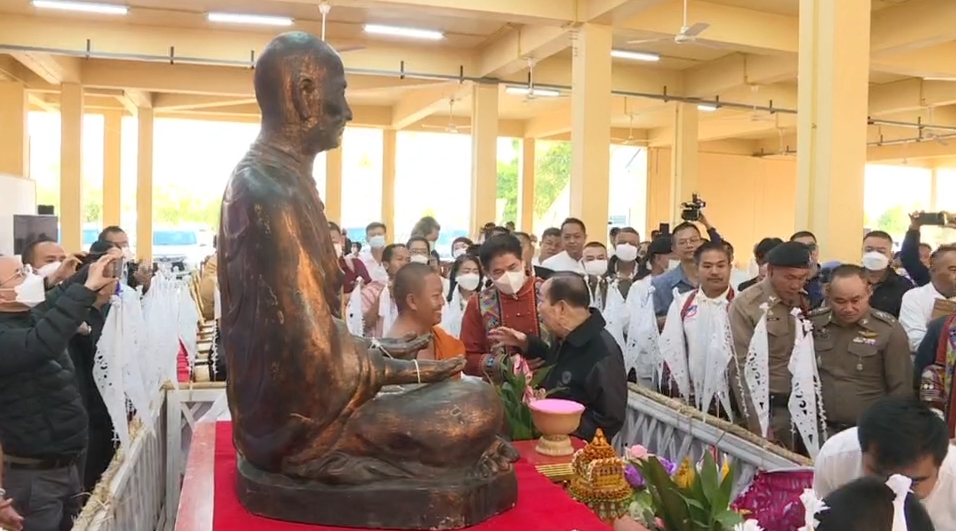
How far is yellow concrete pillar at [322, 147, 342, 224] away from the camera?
579 inches

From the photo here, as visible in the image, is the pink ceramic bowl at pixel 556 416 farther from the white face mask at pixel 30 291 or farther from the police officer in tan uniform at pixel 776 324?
the white face mask at pixel 30 291

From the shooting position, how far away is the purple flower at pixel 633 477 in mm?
2377

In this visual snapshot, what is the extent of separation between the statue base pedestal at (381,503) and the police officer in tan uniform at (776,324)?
1.80 m

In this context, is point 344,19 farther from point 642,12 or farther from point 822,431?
point 822,431

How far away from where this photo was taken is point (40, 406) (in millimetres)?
2816

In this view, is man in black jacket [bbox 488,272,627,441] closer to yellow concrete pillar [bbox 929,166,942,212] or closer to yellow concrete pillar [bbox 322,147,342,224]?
yellow concrete pillar [bbox 322,147,342,224]

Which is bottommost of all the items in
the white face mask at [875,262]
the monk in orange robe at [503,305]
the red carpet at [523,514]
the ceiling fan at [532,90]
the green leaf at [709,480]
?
the red carpet at [523,514]

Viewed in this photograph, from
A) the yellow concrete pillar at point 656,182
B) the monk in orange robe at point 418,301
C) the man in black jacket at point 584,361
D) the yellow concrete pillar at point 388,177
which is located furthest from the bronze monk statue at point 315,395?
the yellow concrete pillar at point 656,182

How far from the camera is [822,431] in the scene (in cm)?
325

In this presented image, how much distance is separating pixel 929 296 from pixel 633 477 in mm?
2865

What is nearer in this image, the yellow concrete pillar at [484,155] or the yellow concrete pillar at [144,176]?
the yellow concrete pillar at [484,155]

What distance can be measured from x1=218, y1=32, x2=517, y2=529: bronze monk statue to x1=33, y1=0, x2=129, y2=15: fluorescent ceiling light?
24.4ft

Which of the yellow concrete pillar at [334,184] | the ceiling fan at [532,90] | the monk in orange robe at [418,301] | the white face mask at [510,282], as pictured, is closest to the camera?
the monk in orange robe at [418,301]

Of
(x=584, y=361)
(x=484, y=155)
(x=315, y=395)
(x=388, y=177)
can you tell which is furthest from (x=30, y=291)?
(x=388, y=177)
